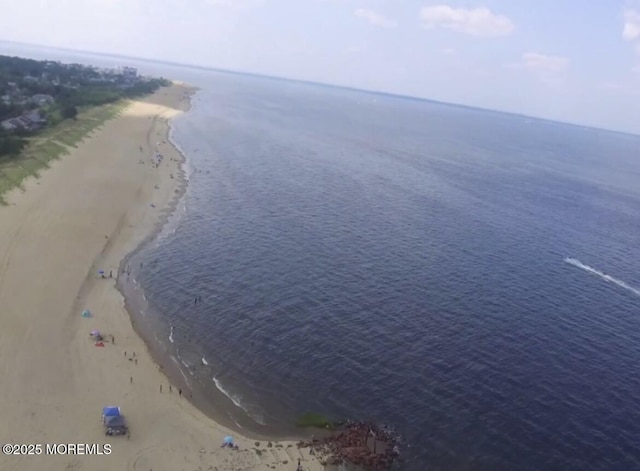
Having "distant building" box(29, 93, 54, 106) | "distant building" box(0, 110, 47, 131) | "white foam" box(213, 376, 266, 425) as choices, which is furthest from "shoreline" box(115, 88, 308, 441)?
"distant building" box(29, 93, 54, 106)

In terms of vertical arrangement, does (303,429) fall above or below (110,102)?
below

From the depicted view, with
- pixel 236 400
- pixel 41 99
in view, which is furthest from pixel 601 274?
pixel 41 99

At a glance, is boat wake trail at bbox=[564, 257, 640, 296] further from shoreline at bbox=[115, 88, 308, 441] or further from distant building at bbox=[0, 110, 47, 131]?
distant building at bbox=[0, 110, 47, 131]

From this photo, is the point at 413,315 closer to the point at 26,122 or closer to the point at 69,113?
the point at 26,122

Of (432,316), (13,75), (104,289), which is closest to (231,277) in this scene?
(104,289)

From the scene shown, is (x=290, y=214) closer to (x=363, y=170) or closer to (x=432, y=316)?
(x=432, y=316)

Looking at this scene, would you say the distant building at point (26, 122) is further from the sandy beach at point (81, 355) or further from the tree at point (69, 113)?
the sandy beach at point (81, 355)
